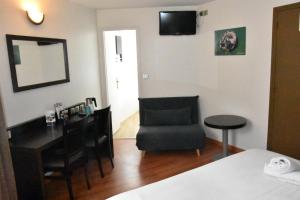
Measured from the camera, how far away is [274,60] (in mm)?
3029

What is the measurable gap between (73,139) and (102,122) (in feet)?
2.43

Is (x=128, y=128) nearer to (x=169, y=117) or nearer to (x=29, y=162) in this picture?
(x=169, y=117)

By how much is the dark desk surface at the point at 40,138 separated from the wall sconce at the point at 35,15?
127 centimetres

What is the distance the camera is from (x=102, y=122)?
3289 mm

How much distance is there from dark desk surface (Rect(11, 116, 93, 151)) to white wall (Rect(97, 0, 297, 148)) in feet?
6.33

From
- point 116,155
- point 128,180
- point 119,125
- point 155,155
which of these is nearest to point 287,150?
point 155,155

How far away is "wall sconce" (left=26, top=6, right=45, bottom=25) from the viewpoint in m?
2.77

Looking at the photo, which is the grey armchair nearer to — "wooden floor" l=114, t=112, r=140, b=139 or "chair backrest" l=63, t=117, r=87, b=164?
"wooden floor" l=114, t=112, r=140, b=139

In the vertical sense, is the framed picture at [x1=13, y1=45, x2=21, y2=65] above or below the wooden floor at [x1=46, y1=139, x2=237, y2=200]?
above

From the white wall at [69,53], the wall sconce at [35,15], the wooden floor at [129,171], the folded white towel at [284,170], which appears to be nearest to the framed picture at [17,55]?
the white wall at [69,53]

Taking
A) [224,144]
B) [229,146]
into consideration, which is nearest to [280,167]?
[224,144]

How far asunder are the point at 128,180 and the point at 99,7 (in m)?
2.89

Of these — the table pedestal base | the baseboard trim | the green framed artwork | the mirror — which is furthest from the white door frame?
the table pedestal base

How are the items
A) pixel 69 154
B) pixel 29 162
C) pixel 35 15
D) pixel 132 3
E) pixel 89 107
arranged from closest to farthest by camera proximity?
1. pixel 29 162
2. pixel 69 154
3. pixel 35 15
4. pixel 89 107
5. pixel 132 3
